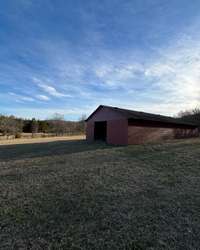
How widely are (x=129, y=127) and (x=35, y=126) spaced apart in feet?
112

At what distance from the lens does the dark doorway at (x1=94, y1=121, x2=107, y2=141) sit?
19703 mm

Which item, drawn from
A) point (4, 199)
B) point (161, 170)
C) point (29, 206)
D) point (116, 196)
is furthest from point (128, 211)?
point (161, 170)

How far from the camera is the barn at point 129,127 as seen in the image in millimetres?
14547

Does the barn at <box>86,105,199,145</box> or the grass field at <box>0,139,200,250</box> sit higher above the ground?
the barn at <box>86,105,199,145</box>

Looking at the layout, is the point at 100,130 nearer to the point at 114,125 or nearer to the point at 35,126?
the point at 114,125

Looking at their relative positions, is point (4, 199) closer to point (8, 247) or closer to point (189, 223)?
point (8, 247)

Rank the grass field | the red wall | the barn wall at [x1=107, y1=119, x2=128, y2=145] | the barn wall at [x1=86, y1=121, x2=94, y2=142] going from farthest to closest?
the barn wall at [x1=86, y1=121, x2=94, y2=142]
the red wall
the barn wall at [x1=107, y1=119, x2=128, y2=145]
the grass field

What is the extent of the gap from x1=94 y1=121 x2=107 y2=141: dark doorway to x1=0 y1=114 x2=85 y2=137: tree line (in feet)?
69.9

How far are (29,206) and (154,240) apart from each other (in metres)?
2.79

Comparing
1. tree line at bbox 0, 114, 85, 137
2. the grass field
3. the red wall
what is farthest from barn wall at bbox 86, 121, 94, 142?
tree line at bbox 0, 114, 85, 137

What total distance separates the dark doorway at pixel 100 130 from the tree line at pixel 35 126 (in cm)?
2130

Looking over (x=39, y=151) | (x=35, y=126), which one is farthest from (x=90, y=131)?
(x=35, y=126)

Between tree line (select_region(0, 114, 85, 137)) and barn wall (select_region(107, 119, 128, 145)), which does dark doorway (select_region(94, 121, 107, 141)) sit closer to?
barn wall (select_region(107, 119, 128, 145))

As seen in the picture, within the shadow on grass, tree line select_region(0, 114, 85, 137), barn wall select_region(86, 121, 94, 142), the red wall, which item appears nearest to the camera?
the shadow on grass
